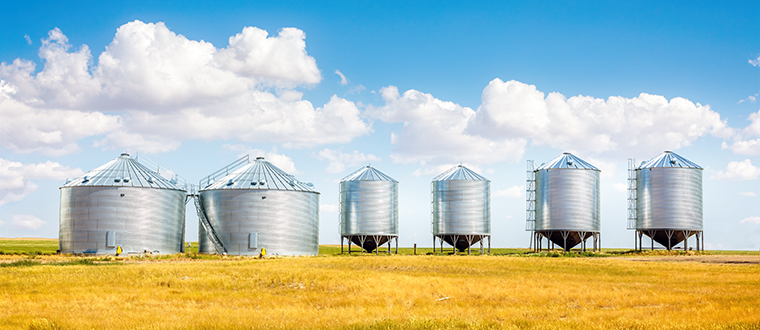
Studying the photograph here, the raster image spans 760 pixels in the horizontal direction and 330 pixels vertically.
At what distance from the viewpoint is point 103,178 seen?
2712 inches

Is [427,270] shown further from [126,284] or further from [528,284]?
[126,284]

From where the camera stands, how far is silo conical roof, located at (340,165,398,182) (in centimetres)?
8138

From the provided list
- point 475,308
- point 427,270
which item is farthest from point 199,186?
point 475,308

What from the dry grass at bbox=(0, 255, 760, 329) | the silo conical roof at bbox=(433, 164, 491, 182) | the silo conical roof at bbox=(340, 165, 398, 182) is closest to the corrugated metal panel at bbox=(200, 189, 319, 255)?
the silo conical roof at bbox=(340, 165, 398, 182)

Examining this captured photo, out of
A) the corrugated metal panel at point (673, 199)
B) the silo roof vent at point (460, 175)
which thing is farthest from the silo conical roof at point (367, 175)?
the corrugated metal panel at point (673, 199)

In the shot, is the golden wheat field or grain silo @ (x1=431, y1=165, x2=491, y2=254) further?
grain silo @ (x1=431, y1=165, x2=491, y2=254)

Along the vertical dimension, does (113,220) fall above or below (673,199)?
below

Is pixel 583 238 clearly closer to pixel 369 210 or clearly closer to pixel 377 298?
pixel 369 210

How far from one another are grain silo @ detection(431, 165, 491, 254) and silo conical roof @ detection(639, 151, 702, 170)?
2122cm

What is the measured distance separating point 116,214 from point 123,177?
4245 mm

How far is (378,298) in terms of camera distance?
1152 inches

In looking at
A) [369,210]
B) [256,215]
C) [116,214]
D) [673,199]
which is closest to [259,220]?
[256,215]

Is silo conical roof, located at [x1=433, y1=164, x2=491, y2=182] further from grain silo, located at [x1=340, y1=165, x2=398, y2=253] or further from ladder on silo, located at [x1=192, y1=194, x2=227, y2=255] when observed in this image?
ladder on silo, located at [x1=192, y1=194, x2=227, y2=255]

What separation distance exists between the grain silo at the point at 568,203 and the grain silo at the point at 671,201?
766 centimetres
